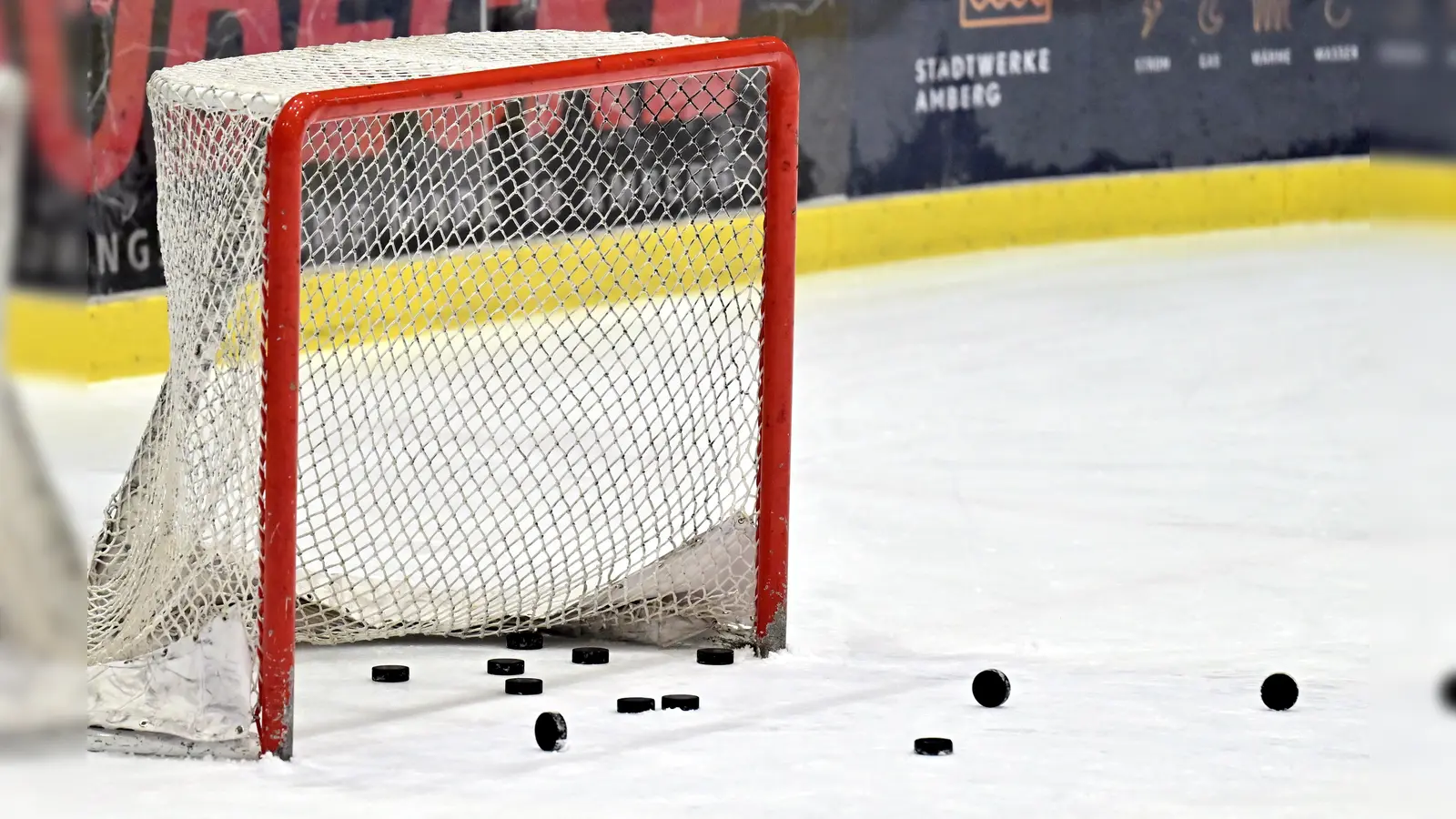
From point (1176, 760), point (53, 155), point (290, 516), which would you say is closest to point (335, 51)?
point (290, 516)

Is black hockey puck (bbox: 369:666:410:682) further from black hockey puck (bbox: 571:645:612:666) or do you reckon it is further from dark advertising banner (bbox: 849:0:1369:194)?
dark advertising banner (bbox: 849:0:1369:194)

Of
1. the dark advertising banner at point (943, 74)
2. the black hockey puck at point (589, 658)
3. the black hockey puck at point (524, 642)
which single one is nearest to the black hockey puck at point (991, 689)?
the black hockey puck at point (589, 658)

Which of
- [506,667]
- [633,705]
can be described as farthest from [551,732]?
[506,667]

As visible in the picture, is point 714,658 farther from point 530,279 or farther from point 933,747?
point 530,279

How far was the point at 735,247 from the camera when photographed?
3785 millimetres

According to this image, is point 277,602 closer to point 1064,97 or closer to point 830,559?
point 830,559

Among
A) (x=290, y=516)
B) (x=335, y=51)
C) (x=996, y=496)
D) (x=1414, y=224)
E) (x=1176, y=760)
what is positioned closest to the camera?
(x=1414, y=224)

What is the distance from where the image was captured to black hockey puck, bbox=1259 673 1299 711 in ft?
10.4

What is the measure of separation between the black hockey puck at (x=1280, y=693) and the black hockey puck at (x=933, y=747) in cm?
54

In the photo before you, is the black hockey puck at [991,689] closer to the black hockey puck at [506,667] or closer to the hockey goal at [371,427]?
the hockey goal at [371,427]

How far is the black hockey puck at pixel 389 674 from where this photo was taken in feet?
10.8

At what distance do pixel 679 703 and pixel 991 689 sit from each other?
1.49 ft

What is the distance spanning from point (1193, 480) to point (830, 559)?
3.70 feet

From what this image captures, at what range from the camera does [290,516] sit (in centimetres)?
273
